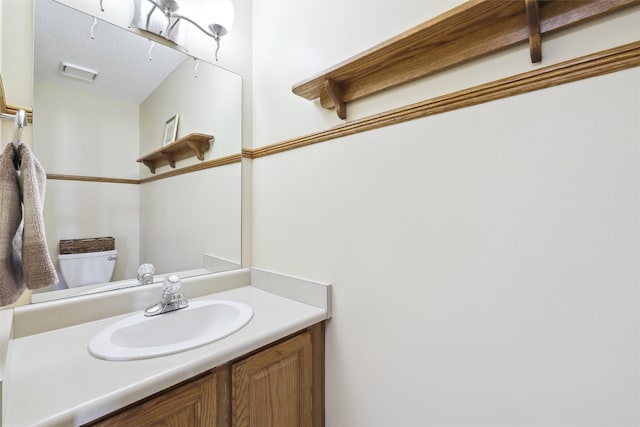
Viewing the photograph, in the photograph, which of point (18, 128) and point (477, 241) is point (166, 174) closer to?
point (18, 128)

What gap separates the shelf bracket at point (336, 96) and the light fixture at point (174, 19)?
2.47 feet

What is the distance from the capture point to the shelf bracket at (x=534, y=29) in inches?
26.3

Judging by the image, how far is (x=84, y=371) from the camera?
747 millimetres

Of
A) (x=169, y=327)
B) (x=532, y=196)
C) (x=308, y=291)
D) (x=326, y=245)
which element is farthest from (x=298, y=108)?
(x=169, y=327)

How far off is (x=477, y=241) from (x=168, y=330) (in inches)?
46.9

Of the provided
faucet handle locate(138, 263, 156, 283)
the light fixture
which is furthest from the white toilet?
the light fixture

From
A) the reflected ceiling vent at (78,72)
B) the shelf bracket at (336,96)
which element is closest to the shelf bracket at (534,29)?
the shelf bracket at (336,96)

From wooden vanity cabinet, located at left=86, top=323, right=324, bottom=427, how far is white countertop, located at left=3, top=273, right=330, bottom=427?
0.05 m

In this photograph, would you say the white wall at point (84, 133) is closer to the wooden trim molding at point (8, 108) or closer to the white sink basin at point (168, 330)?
the wooden trim molding at point (8, 108)

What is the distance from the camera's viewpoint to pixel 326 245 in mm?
1222

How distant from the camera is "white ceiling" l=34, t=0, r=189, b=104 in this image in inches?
41.2

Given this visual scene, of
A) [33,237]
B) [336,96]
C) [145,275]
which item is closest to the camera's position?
[33,237]

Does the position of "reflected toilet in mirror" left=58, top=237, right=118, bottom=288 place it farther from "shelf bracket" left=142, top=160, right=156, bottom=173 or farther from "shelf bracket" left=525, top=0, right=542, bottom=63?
"shelf bracket" left=525, top=0, right=542, bottom=63

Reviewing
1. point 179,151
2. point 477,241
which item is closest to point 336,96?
point 477,241
